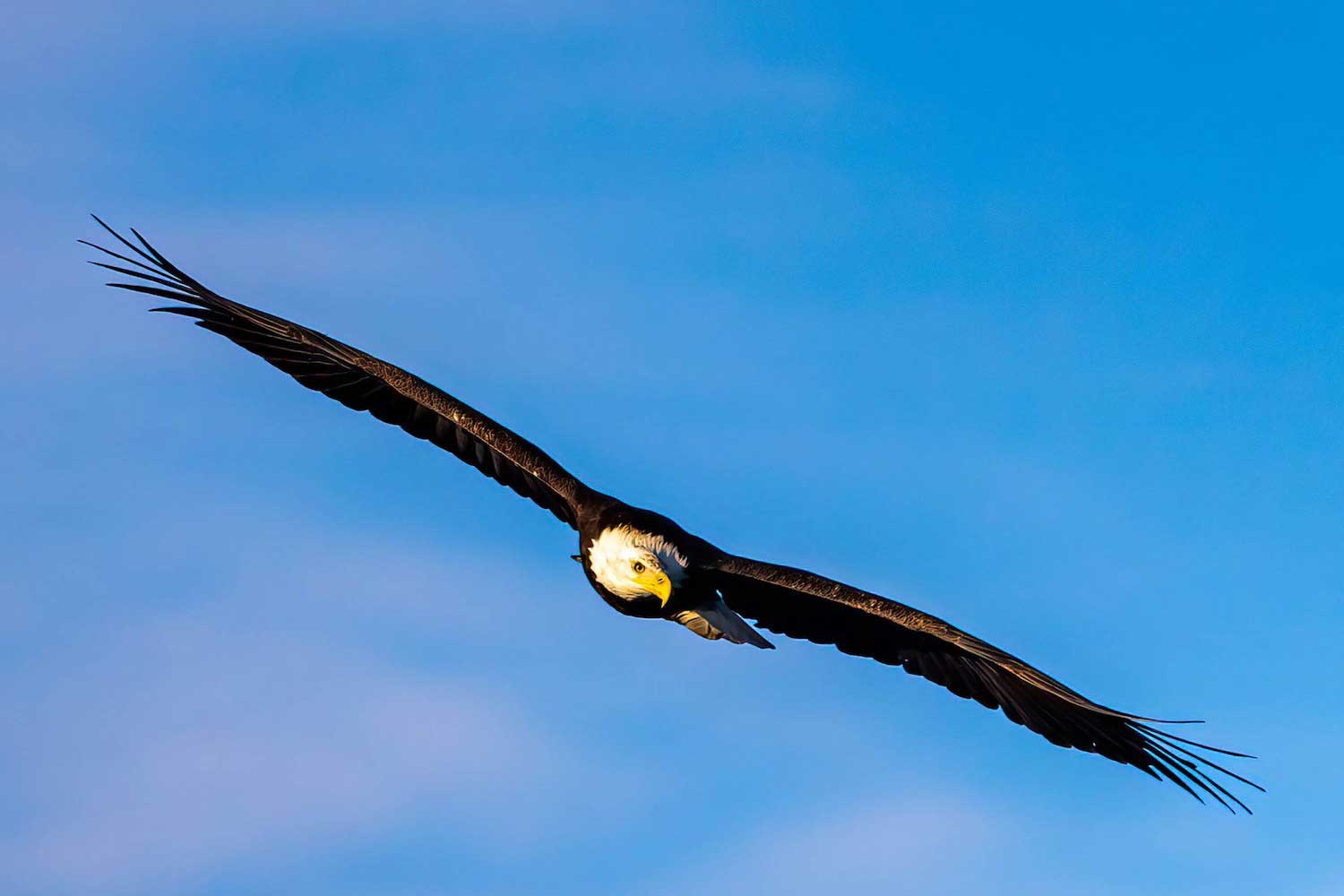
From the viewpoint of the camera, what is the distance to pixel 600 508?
12414 millimetres

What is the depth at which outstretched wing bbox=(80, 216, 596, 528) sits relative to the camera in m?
12.9

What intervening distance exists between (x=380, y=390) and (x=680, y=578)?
287cm

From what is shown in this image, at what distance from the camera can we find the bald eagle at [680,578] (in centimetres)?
1223

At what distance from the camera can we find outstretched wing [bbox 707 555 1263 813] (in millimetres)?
12523

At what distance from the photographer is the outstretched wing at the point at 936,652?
12.5 m

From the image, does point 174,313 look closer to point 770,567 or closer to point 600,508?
point 600,508

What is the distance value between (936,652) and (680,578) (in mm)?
2248

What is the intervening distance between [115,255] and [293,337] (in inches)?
55.5

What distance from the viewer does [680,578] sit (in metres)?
12.2

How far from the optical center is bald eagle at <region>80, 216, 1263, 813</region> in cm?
1223

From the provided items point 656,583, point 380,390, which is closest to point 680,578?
point 656,583

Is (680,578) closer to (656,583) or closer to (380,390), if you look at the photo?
(656,583)

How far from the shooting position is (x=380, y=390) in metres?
13.3

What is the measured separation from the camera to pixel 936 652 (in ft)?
43.2
